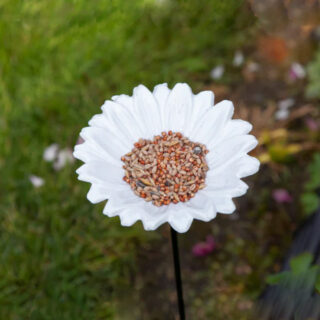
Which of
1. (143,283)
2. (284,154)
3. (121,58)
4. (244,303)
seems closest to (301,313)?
(244,303)

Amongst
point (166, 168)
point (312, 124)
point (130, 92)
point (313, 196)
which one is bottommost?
point (166, 168)

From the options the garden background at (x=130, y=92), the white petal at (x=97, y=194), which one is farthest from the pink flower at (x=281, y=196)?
the white petal at (x=97, y=194)

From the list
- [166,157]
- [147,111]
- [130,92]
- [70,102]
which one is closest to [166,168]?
[166,157]

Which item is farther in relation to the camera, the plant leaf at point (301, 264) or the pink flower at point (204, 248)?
the pink flower at point (204, 248)

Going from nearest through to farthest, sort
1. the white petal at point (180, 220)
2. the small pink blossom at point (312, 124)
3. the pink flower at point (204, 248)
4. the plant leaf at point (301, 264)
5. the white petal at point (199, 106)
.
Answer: the white petal at point (180, 220), the white petal at point (199, 106), the plant leaf at point (301, 264), the pink flower at point (204, 248), the small pink blossom at point (312, 124)

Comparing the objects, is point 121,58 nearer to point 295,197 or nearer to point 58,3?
point 58,3

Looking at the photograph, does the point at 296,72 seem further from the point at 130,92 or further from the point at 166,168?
the point at 166,168

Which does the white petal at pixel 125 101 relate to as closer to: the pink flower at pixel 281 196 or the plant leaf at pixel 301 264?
the plant leaf at pixel 301 264
